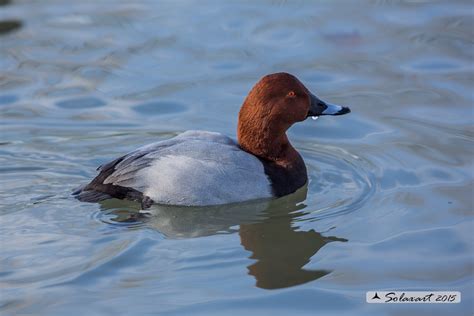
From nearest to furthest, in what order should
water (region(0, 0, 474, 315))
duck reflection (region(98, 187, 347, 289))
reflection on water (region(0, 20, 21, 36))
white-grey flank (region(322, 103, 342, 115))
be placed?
water (region(0, 0, 474, 315)) → duck reflection (region(98, 187, 347, 289)) → white-grey flank (region(322, 103, 342, 115)) → reflection on water (region(0, 20, 21, 36))

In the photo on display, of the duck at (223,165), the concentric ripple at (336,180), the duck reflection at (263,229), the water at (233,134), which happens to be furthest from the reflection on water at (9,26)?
the duck reflection at (263,229)

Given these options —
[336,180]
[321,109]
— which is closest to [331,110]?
[321,109]

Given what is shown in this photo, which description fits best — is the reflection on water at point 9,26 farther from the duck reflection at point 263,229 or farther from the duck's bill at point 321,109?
the duck's bill at point 321,109

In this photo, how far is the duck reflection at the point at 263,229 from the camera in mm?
5926

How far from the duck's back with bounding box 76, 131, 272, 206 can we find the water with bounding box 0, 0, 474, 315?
111 mm

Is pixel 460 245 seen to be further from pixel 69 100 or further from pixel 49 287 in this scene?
pixel 69 100

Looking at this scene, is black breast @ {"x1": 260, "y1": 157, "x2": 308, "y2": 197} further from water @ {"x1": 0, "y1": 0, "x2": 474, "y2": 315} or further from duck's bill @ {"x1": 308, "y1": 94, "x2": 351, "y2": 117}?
duck's bill @ {"x1": 308, "y1": 94, "x2": 351, "y2": 117}

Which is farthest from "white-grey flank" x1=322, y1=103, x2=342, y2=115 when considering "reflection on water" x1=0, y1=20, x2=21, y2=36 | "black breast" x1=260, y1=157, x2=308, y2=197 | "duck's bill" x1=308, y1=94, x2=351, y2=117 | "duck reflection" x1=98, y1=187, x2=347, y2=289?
"reflection on water" x1=0, y1=20, x2=21, y2=36

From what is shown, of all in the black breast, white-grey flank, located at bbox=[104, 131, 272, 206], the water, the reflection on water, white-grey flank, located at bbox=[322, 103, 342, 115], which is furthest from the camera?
the reflection on water

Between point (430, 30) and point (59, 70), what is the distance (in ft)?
12.7

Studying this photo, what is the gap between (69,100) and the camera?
8.94 meters

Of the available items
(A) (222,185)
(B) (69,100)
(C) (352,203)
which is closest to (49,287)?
(A) (222,185)

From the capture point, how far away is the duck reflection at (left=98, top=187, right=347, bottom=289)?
5926mm

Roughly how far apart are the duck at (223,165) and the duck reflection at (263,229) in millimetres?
79
